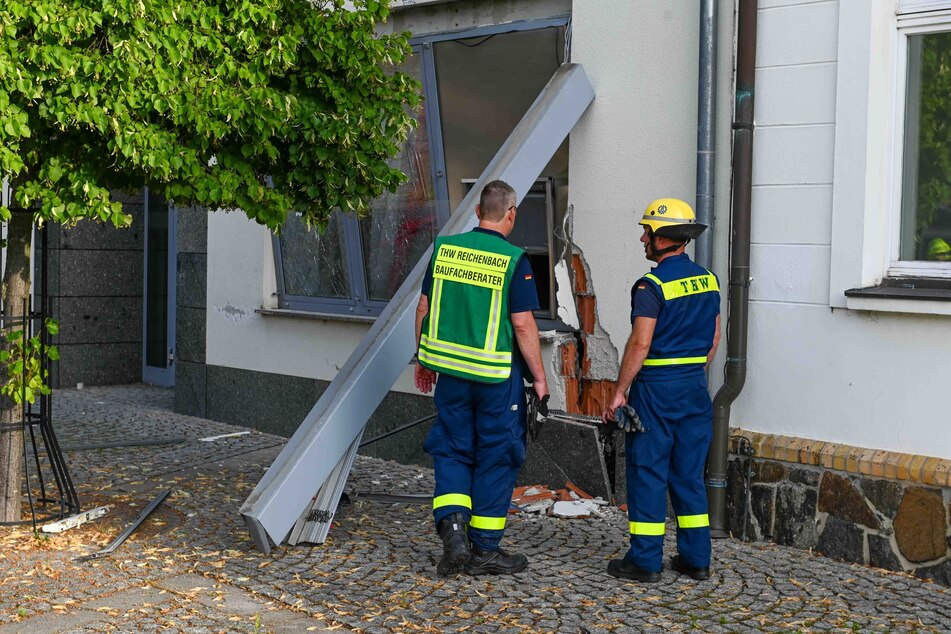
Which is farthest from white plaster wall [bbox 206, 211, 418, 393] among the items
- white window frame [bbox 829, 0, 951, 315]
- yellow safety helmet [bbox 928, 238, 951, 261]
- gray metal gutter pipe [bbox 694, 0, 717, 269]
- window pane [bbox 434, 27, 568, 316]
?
yellow safety helmet [bbox 928, 238, 951, 261]

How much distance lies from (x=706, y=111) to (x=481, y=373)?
6.64 feet

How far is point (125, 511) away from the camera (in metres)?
6.78

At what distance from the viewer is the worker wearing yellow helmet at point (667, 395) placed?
5.30 m

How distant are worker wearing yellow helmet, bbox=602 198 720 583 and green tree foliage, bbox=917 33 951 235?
1.28m

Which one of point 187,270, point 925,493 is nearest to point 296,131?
point 925,493

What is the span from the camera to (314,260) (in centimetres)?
940

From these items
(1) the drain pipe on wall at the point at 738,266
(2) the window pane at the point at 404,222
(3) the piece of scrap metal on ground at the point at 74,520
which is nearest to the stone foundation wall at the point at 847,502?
(1) the drain pipe on wall at the point at 738,266

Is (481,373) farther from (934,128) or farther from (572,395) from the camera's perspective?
(934,128)

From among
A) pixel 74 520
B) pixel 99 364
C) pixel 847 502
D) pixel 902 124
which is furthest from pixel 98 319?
pixel 902 124

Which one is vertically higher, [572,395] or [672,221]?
[672,221]

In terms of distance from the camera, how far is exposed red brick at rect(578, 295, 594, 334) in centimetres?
718

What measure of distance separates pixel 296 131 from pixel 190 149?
0.57m

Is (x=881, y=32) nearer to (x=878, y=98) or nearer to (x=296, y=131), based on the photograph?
(x=878, y=98)

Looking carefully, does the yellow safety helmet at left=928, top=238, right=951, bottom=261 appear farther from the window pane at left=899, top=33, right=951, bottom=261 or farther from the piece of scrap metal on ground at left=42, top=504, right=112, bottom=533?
the piece of scrap metal on ground at left=42, top=504, right=112, bottom=533
